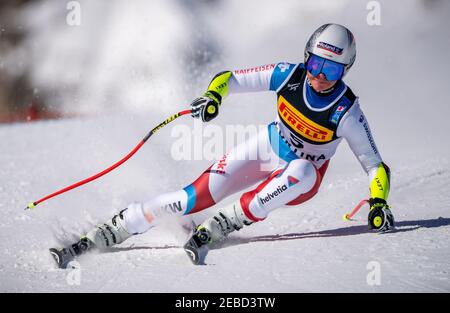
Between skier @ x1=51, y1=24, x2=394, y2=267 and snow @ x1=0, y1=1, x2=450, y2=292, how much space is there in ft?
0.54

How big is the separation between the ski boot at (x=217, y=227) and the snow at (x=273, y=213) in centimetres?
10

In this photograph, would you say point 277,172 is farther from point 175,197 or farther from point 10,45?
point 10,45

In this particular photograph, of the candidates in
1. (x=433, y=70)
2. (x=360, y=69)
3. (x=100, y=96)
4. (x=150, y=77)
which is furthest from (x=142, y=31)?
(x=433, y=70)

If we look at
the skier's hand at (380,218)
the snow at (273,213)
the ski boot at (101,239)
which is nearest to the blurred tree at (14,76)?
the snow at (273,213)

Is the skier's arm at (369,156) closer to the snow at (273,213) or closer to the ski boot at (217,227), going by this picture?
the snow at (273,213)

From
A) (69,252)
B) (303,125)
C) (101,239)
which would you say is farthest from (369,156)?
(69,252)

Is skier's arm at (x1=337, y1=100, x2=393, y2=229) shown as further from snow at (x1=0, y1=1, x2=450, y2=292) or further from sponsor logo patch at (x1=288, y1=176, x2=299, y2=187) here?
sponsor logo patch at (x1=288, y1=176, x2=299, y2=187)

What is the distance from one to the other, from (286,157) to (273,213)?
994mm

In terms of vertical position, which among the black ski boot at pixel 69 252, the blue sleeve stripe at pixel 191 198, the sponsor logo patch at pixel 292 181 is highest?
the sponsor logo patch at pixel 292 181

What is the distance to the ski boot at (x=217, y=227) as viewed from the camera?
340 centimetres

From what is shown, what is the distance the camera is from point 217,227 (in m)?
3.51

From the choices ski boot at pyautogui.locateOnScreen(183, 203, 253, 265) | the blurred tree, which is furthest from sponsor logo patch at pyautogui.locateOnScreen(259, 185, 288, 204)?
the blurred tree

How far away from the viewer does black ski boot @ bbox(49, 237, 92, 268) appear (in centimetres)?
325

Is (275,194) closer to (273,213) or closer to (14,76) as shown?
(273,213)
